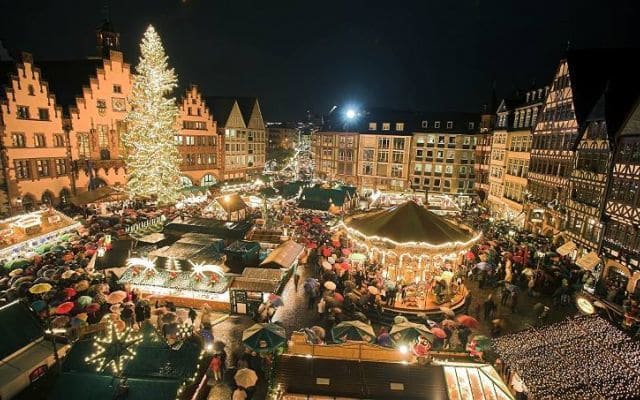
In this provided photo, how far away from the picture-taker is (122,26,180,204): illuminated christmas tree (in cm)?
2919

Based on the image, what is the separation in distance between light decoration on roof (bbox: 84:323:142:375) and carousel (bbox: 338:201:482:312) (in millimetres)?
12342

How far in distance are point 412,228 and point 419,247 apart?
3.78ft

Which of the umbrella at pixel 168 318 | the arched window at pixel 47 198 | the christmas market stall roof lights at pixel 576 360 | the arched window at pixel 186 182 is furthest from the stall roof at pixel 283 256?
the arched window at pixel 186 182

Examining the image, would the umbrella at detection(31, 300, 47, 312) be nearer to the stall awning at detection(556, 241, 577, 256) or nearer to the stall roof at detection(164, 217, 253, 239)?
the stall roof at detection(164, 217, 253, 239)

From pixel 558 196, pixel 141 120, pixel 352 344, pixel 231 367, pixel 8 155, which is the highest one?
pixel 141 120

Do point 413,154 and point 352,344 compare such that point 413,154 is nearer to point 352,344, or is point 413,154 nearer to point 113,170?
point 113,170

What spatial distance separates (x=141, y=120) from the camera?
2959 cm

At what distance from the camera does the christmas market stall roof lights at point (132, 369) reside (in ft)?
27.5

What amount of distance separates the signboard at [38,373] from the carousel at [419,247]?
14.2m

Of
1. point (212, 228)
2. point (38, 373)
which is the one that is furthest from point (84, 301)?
point (212, 228)

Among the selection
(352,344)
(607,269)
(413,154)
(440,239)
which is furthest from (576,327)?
(413,154)

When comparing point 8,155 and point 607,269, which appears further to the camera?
point 8,155

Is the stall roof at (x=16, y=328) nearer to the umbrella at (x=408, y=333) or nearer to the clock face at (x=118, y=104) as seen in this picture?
the umbrella at (x=408, y=333)

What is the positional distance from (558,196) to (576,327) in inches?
1042
